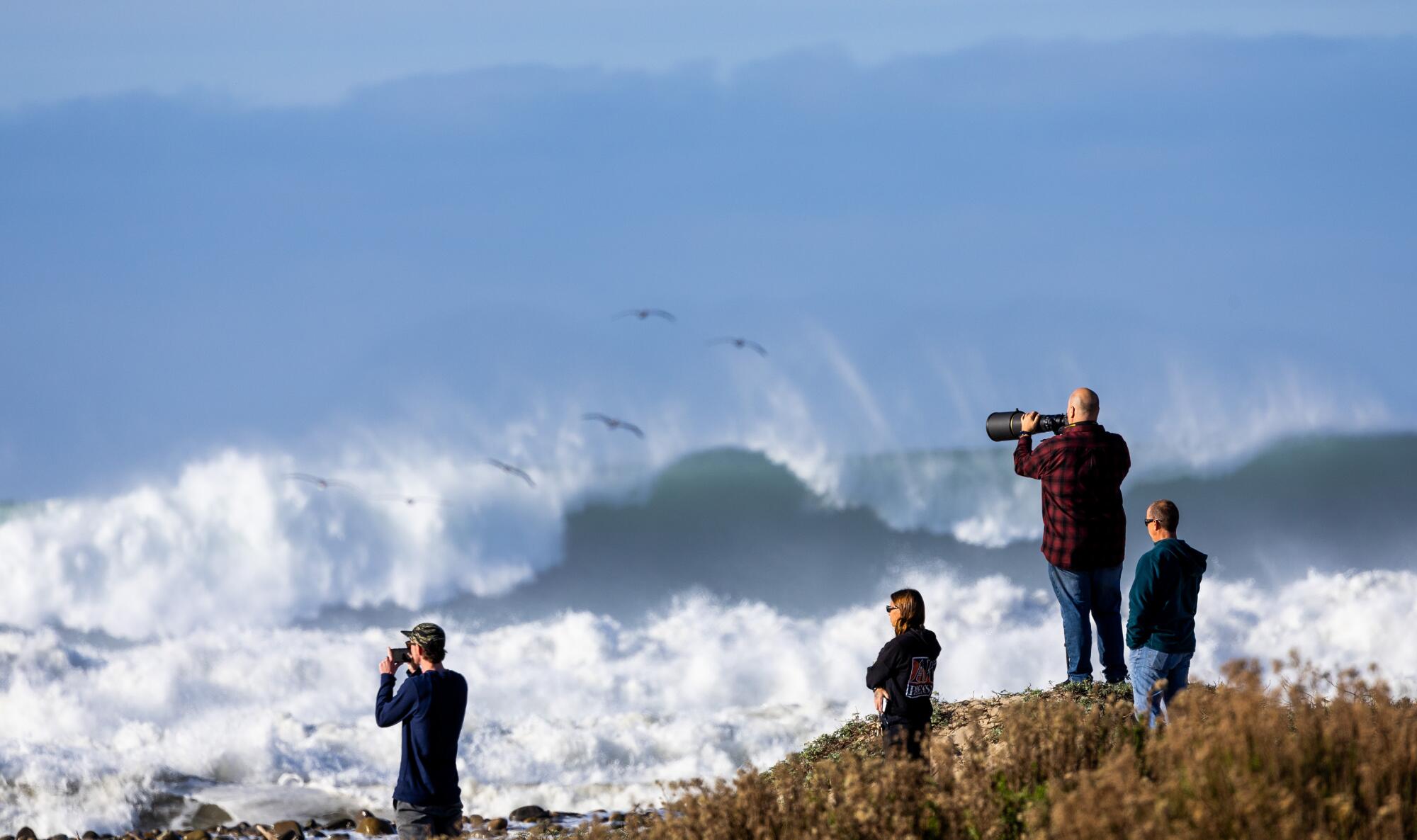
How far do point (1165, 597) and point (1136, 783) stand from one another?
2294 mm

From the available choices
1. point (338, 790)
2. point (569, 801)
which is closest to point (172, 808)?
point (338, 790)

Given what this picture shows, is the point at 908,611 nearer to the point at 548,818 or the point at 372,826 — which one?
the point at 548,818

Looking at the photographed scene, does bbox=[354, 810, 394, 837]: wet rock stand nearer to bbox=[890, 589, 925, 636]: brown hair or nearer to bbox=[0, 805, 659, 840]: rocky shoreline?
bbox=[0, 805, 659, 840]: rocky shoreline

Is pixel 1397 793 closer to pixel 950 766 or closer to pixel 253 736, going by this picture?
pixel 950 766

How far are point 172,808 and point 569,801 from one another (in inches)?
143

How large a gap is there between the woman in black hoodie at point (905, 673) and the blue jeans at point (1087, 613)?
2078mm

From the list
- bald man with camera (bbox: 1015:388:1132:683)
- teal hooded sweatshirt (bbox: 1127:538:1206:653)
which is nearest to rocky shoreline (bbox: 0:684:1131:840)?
bald man with camera (bbox: 1015:388:1132:683)

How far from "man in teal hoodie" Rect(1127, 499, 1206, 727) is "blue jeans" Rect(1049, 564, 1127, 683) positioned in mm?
1248

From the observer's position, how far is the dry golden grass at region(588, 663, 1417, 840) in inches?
161

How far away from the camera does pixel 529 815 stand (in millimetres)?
10352

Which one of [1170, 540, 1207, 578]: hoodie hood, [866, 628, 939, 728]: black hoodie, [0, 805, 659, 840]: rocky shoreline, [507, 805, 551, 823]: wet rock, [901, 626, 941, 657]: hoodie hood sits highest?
[1170, 540, 1207, 578]: hoodie hood

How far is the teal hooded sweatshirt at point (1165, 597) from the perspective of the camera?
652 cm

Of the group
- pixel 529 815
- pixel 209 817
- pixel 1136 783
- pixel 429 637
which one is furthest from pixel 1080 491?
pixel 209 817

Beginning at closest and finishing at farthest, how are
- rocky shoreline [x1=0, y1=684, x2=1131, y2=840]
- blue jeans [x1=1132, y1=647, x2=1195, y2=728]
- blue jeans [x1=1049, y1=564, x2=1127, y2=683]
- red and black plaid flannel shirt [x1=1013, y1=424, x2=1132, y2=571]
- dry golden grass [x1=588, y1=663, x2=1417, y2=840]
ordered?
dry golden grass [x1=588, y1=663, x2=1417, y2=840] → blue jeans [x1=1132, y1=647, x2=1195, y2=728] → red and black plaid flannel shirt [x1=1013, y1=424, x2=1132, y2=571] → blue jeans [x1=1049, y1=564, x2=1127, y2=683] → rocky shoreline [x1=0, y1=684, x2=1131, y2=840]
